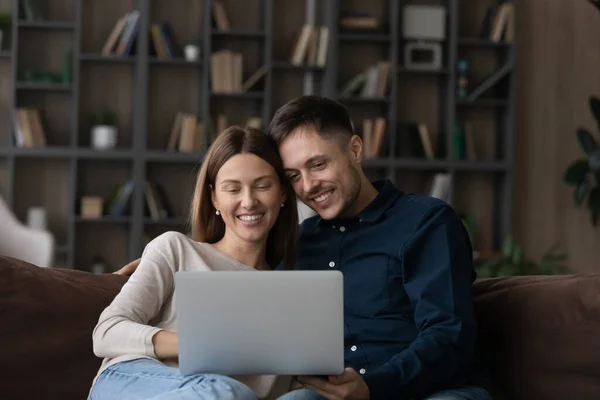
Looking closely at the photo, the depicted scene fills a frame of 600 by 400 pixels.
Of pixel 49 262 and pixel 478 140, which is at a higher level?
pixel 478 140

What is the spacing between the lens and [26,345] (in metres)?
2.21

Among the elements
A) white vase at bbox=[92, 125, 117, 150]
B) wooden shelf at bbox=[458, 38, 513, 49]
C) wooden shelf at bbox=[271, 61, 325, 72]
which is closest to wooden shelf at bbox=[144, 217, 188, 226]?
white vase at bbox=[92, 125, 117, 150]

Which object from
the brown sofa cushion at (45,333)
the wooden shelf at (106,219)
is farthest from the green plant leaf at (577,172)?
the brown sofa cushion at (45,333)

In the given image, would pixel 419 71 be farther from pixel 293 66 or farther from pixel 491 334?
pixel 491 334

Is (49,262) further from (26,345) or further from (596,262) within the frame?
(596,262)

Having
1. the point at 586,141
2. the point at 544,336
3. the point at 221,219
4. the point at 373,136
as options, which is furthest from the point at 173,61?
the point at 544,336

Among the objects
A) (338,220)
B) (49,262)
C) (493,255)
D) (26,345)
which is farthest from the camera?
(493,255)

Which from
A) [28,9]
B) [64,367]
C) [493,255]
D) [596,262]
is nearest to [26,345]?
[64,367]

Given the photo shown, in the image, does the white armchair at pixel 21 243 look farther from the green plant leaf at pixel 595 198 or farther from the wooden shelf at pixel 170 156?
the green plant leaf at pixel 595 198

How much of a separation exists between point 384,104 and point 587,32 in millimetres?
1518

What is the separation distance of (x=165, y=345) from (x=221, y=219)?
49cm

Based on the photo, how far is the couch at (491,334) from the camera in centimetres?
213

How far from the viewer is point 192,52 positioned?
5926 mm

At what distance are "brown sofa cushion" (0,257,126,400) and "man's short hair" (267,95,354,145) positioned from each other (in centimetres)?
61
